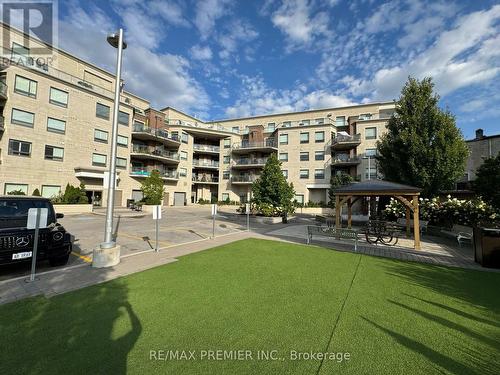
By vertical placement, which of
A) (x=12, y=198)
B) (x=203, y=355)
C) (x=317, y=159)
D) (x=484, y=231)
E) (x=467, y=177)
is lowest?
(x=203, y=355)

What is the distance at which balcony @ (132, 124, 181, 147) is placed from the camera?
111ft

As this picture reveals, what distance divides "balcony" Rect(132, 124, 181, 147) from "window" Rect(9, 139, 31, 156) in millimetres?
11985

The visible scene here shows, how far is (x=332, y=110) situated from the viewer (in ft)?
140

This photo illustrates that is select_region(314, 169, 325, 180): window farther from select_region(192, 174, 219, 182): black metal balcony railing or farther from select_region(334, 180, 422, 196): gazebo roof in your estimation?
select_region(334, 180, 422, 196): gazebo roof

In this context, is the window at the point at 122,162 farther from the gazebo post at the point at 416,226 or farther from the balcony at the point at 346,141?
the gazebo post at the point at 416,226

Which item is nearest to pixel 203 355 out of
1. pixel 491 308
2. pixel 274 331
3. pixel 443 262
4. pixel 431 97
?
pixel 274 331

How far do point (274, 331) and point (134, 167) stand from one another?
3521cm

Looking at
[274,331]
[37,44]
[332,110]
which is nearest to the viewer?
[274,331]

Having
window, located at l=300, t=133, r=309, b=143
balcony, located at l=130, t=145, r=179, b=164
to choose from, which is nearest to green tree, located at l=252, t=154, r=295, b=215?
window, located at l=300, t=133, r=309, b=143

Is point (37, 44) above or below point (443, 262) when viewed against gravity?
above

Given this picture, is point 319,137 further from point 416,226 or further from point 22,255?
point 22,255

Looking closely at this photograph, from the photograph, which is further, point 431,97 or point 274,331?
point 431,97

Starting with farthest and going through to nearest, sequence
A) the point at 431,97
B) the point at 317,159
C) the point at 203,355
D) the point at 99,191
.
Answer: the point at 317,159
the point at 99,191
the point at 431,97
the point at 203,355

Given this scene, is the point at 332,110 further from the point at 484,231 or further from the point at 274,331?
the point at 274,331
